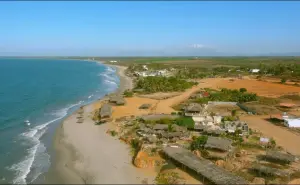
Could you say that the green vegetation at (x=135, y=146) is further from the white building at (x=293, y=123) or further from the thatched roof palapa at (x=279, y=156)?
the white building at (x=293, y=123)

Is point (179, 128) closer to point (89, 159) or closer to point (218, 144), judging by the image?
point (218, 144)

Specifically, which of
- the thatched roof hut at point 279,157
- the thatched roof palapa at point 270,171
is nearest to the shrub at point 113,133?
the thatched roof palapa at point 270,171

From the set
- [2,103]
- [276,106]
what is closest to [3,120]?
[2,103]

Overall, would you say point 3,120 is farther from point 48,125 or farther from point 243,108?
point 243,108

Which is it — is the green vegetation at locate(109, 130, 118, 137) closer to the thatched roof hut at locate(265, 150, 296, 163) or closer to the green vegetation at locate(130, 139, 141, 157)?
the green vegetation at locate(130, 139, 141, 157)

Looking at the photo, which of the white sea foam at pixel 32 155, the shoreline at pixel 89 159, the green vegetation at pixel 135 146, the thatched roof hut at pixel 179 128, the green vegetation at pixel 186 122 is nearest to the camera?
the shoreline at pixel 89 159

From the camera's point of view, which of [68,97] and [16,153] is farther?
[68,97]
